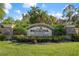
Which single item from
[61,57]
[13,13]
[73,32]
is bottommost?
[61,57]

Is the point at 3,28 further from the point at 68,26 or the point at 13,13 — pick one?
the point at 68,26

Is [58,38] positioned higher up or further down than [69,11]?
further down

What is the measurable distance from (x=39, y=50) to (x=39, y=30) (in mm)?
466

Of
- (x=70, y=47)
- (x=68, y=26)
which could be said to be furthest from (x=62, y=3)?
(x=70, y=47)

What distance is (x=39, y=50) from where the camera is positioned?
6617 millimetres

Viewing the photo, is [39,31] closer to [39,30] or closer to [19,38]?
[39,30]

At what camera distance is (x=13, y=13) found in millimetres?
6723

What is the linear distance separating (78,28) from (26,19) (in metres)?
1.19

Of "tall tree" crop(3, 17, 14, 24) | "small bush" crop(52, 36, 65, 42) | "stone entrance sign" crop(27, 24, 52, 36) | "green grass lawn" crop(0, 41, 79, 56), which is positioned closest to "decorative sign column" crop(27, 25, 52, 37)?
"stone entrance sign" crop(27, 24, 52, 36)

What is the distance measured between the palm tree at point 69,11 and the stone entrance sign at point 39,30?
0.49m

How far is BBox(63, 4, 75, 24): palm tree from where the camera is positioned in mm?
6656

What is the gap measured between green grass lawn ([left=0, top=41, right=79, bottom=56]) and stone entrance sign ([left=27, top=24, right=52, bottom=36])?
28cm

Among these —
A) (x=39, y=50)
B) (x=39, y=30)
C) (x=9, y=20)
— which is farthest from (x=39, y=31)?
(x=9, y=20)

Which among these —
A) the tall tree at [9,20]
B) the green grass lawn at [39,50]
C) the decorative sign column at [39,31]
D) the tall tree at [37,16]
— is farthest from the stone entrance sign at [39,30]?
the tall tree at [9,20]
